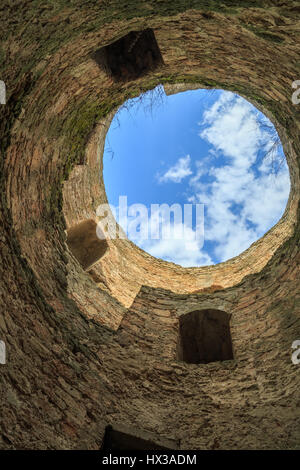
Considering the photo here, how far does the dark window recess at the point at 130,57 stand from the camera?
14.0ft

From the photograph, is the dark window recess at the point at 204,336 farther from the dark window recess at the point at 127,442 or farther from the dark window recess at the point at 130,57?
the dark window recess at the point at 130,57

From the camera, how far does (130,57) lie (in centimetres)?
450

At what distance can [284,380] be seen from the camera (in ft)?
13.4

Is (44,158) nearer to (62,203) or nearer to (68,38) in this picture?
(62,203)

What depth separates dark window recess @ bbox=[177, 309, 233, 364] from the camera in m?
5.13

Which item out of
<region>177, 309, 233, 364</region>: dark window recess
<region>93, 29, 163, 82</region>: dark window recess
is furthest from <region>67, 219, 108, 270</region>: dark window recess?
<region>93, 29, 163, 82</region>: dark window recess

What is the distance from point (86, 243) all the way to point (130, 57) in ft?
8.64

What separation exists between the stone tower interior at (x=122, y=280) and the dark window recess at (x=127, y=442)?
0.03ft

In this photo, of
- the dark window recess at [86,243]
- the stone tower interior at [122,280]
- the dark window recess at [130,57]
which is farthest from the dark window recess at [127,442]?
the dark window recess at [130,57]

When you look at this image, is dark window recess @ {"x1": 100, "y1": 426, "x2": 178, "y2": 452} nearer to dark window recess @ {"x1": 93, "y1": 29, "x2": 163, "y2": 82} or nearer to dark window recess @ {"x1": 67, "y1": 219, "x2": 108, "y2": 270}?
dark window recess @ {"x1": 67, "y1": 219, "x2": 108, "y2": 270}

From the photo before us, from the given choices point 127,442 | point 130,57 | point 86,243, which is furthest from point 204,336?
point 130,57

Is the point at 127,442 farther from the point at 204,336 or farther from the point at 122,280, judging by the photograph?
the point at 122,280
